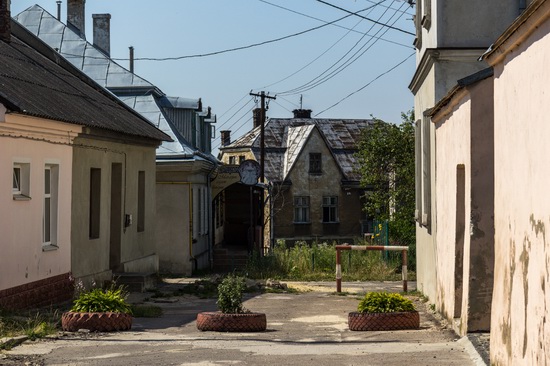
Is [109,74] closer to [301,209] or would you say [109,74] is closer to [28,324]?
[28,324]

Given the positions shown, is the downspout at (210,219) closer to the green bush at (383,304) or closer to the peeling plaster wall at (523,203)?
the green bush at (383,304)

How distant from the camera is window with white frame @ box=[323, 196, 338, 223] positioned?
5953 centimetres

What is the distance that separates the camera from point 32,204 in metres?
17.7

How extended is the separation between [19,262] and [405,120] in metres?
24.1

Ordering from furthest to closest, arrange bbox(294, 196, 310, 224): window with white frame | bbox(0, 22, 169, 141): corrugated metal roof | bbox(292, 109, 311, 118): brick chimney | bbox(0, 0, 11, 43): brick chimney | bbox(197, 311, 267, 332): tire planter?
bbox(292, 109, 311, 118): brick chimney → bbox(294, 196, 310, 224): window with white frame → bbox(0, 0, 11, 43): brick chimney → bbox(0, 22, 169, 141): corrugated metal roof → bbox(197, 311, 267, 332): tire planter

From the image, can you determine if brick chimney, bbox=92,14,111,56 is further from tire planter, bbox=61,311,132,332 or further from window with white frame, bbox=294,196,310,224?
tire planter, bbox=61,311,132,332

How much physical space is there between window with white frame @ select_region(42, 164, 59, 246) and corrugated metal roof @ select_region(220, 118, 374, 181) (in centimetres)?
3881

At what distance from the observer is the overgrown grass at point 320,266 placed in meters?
28.9

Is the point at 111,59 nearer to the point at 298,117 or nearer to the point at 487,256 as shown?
the point at 487,256

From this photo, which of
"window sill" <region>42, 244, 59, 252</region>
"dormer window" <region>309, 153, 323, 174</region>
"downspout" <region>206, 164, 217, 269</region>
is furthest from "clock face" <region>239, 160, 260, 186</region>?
"dormer window" <region>309, 153, 323, 174</region>

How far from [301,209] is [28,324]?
45.1m

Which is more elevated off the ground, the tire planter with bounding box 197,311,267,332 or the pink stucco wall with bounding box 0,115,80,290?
the pink stucco wall with bounding box 0,115,80,290

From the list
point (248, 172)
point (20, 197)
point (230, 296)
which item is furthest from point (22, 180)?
point (248, 172)

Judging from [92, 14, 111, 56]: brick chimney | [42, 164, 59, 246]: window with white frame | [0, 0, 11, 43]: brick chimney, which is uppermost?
[92, 14, 111, 56]: brick chimney
